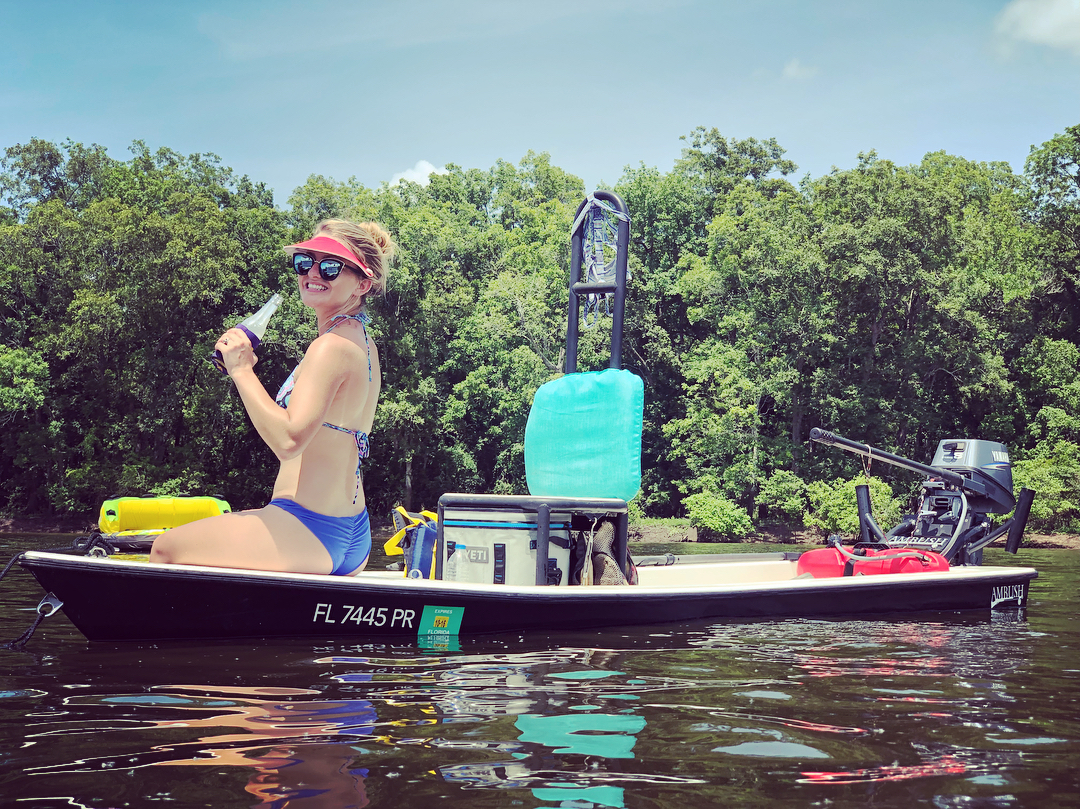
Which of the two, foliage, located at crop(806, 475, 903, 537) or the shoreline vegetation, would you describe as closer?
foliage, located at crop(806, 475, 903, 537)

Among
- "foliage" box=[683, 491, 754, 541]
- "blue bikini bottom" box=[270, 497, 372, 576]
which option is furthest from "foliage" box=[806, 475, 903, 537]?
"blue bikini bottom" box=[270, 497, 372, 576]

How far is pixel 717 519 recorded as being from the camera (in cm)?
2912

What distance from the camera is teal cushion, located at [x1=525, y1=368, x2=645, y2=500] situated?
6215 mm

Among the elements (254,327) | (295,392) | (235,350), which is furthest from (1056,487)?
(235,350)

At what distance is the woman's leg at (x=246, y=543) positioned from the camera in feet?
15.4

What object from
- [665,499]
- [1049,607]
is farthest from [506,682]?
[665,499]

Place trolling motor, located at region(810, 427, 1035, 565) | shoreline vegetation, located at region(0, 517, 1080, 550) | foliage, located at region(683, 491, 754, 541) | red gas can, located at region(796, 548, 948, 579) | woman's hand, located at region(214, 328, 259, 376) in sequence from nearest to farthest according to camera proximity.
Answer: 1. woman's hand, located at region(214, 328, 259, 376)
2. red gas can, located at region(796, 548, 948, 579)
3. trolling motor, located at region(810, 427, 1035, 565)
4. shoreline vegetation, located at region(0, 517, 1080, 550)
5. foliage, located at region(683, 491, 754, 541)

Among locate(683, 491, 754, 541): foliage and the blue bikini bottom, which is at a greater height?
the blue bikini bottom

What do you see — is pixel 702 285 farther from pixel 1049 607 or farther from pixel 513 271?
pixel 1049 607

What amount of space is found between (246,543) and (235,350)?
1.10 meters

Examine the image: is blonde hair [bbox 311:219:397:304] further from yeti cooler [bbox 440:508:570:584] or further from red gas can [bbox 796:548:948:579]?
red gas can [bbox 796:548:948:579]

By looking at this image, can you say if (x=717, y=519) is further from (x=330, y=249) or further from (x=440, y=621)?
(x=330, y=249)

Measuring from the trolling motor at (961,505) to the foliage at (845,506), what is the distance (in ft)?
54.8

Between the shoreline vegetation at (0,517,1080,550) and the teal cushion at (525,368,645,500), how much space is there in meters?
21.1
